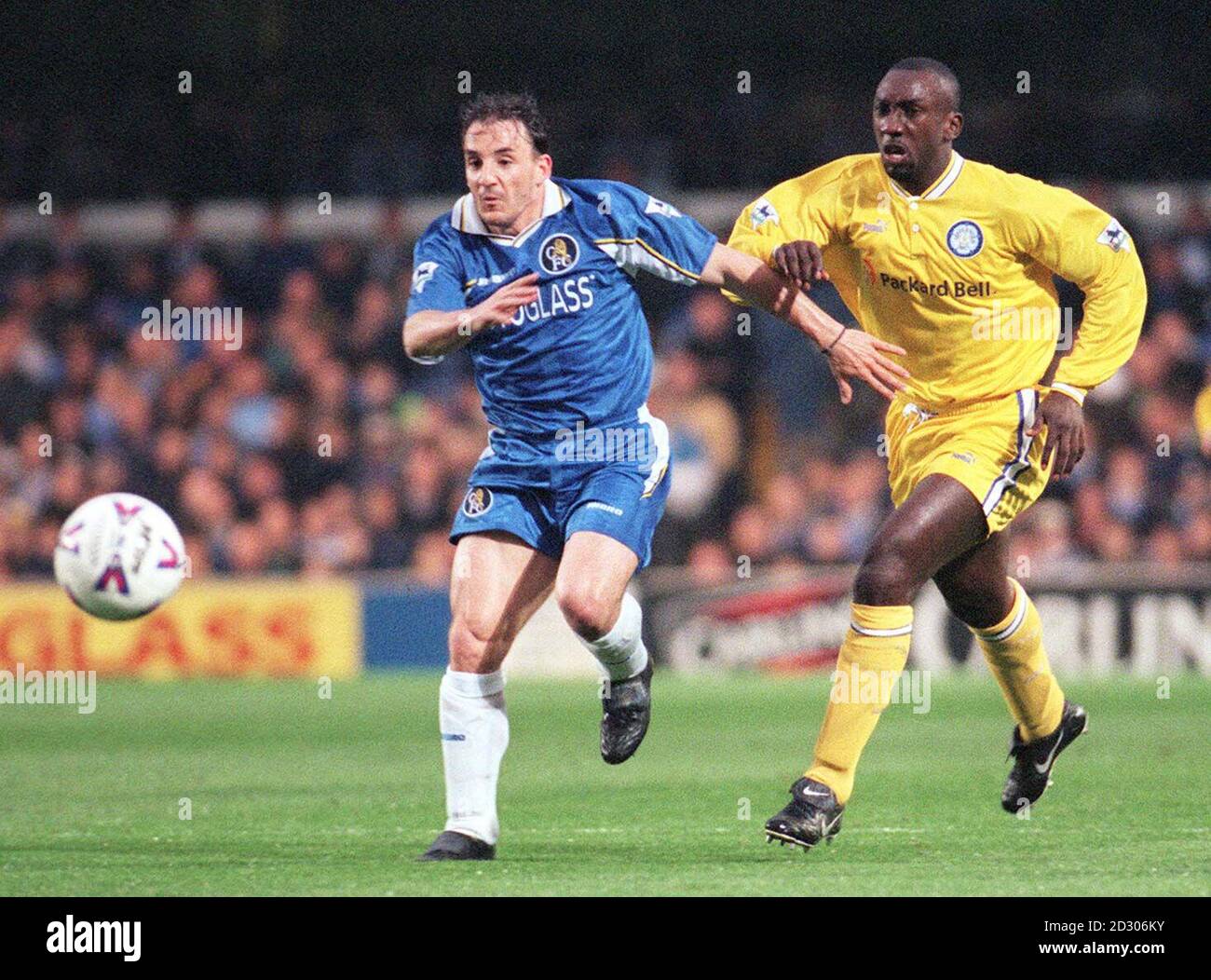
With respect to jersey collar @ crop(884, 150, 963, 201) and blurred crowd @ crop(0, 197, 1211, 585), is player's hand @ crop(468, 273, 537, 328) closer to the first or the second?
jersey collar @ crop(884, 150, 963, 201)

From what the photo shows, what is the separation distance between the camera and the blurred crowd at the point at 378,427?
16.4 metres

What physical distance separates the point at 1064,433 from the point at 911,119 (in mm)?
1175

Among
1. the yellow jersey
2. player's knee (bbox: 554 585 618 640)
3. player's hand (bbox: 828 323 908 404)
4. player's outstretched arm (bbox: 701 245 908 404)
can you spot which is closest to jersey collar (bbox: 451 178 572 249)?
player's outstretched arm (bbox: 701 245 908 404)

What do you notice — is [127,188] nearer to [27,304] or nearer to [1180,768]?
[27,304]

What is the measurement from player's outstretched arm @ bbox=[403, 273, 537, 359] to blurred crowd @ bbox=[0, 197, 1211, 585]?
9395mm

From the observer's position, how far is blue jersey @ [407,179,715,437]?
22.7 ft

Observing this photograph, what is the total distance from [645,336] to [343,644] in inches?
368

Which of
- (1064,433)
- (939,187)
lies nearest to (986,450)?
(1064,433)

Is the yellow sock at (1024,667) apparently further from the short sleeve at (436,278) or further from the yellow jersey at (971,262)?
the short sleeve at (436,278)

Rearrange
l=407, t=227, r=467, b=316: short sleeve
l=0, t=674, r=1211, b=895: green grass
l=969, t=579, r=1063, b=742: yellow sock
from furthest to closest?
l=969, t=579, r=1063, b=742: yellow sock, l=407, t=227, r=467, b=316: short sleeve, l=0, t=674, r=1211, b=895: green grass

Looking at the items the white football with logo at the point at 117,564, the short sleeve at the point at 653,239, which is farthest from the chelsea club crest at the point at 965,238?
the white football with logo at the point at 117,564

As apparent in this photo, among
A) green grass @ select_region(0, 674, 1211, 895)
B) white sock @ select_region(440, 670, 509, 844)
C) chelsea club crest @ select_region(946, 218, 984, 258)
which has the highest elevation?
chelsea club crest @ select_region(946, 218, 984, 258)

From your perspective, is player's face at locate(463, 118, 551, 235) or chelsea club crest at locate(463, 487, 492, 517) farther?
chelsea club crest at locate(463, 487, 492, 517)

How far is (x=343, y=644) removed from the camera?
1627cm
